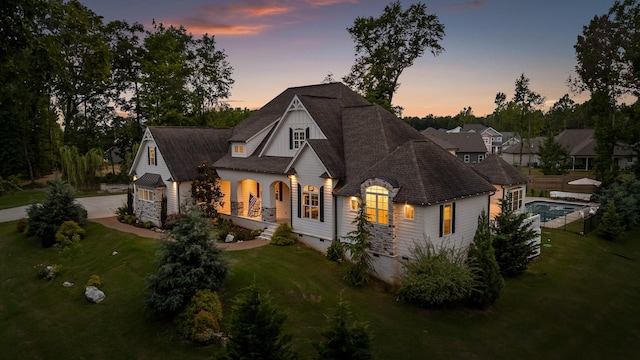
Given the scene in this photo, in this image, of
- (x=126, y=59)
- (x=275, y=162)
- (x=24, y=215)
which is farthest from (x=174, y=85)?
(x=275, y=162)

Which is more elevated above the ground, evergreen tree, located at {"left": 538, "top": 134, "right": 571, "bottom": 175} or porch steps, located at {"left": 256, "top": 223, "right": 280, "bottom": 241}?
evergreen tree, located at {"left": 538, "top": 134, "right": 571, "bottom": 175}

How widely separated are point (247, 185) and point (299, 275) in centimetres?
1043

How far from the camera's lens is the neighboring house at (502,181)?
2452 cm

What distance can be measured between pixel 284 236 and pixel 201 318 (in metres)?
9.58

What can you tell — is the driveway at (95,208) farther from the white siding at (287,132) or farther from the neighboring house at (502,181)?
the neighboring house at (502,181)

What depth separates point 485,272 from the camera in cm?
1759

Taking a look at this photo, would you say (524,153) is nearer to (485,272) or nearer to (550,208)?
(550,208)

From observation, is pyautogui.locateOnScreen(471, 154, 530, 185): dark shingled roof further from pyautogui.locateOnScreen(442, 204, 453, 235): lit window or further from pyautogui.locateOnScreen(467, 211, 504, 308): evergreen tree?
pyautogui.locateOnScreen(467, 211, 504, 308): evergreen tree

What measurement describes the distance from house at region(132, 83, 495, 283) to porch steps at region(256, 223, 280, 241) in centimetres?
28

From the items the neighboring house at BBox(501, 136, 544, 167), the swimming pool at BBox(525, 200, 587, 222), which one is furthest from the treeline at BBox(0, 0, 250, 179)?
the neighboring house at BBox(501, 136, 544, 167)

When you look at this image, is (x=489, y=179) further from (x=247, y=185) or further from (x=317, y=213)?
(x=247, y=185)

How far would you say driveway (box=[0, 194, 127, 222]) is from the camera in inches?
1263

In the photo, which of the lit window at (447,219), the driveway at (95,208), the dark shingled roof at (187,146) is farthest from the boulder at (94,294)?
the lit window at (447,219)

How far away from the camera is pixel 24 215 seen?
108 ft
